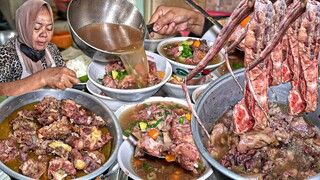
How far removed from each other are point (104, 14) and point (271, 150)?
202 cm

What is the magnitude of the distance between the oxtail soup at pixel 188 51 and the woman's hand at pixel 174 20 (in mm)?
374

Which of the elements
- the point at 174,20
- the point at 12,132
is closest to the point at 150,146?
the point at 12,132

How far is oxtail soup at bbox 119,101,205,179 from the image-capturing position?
2527 millimetres

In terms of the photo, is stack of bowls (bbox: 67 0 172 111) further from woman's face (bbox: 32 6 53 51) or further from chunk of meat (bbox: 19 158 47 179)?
chunk of meat (bbox: 19 158 47 179)

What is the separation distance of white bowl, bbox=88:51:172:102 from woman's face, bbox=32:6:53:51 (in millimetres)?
529

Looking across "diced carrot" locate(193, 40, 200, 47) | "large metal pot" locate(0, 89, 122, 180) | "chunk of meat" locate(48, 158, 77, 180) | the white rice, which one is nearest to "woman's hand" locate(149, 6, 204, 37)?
"diced carrot" locate(193, 40, 200, 47)

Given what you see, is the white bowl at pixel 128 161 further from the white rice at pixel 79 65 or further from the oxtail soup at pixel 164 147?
the white rice at pixel 79 65

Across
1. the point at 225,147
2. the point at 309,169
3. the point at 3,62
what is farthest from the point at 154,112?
the point at 3,62

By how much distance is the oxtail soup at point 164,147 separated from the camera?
253 centimetres

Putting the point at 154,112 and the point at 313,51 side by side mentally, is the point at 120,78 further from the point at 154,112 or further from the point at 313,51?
the point at 313,51

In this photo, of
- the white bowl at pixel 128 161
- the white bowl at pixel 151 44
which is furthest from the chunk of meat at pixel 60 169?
the white bowl at pixel 151 44

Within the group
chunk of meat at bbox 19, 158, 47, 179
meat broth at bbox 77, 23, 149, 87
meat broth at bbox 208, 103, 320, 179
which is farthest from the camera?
meat broth at bbox 77, 23, 149, 87

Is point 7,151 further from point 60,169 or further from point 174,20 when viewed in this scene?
point 174,20

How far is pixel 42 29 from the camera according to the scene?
332 cm
